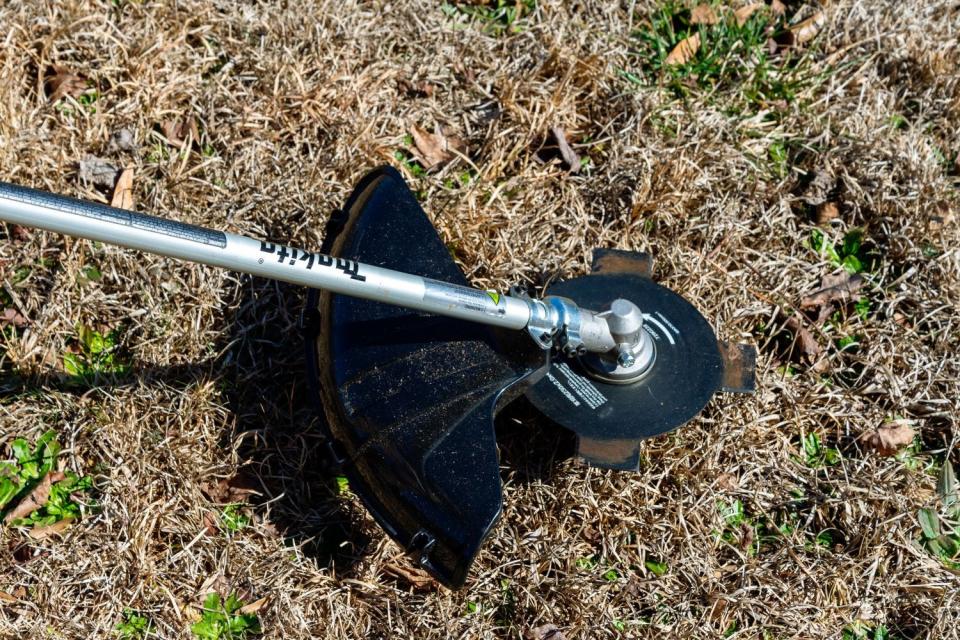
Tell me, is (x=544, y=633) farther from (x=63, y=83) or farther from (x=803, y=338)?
(x=63, y=83)

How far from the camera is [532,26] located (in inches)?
151

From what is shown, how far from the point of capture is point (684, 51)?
385cm

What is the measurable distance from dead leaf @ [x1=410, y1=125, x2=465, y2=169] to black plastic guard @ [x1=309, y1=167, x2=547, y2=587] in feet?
2.11

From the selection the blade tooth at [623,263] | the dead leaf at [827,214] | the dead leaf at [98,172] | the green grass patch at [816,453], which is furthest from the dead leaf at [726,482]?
the dead leaf at [98,172]

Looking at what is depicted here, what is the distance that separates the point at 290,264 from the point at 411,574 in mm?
954

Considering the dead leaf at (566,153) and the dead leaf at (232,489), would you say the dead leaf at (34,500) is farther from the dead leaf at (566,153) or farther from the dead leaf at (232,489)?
the dead leaf at (566,153)

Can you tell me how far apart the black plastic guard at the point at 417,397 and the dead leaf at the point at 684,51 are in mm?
1361

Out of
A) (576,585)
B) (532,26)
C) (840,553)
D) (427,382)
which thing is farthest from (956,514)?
(532,26)

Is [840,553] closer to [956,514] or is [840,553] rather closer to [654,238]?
[956,514]

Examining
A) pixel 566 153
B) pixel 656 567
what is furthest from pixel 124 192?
pixel 656 567

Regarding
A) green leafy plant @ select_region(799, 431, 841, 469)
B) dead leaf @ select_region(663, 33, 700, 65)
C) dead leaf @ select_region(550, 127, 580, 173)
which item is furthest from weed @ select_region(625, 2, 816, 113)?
green leafy plant @ select_region(799, 431, 841, 469)

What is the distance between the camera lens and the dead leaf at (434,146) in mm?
3576

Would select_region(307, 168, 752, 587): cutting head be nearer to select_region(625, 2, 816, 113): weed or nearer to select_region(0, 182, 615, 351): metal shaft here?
select_region(0, 182, 615, 351): metal shaft

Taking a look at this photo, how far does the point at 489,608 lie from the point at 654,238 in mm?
1286
